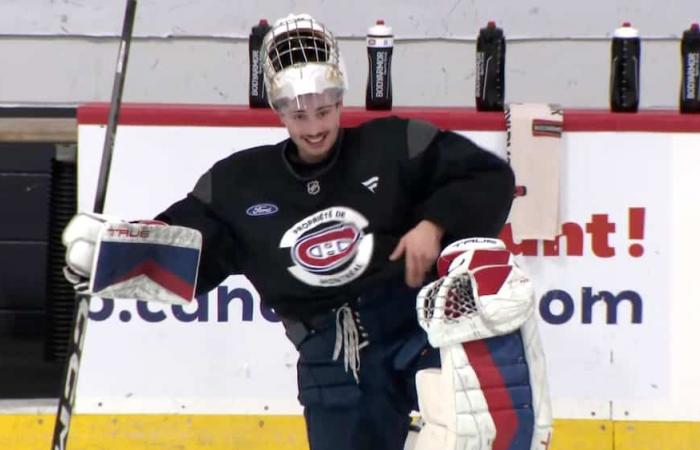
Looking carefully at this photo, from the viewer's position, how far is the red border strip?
218 inches

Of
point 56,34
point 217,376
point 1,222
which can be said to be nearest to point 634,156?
point 217,376

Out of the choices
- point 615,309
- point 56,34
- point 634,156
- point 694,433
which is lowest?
point 694,433

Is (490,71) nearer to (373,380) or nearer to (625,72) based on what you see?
(625,72)

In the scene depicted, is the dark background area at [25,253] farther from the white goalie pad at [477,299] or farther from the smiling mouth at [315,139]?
the white goalie pad at [477,299]

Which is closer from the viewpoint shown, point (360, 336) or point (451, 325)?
point (451, 325)

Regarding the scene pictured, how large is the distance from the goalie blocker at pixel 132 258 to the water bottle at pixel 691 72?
6.47ft

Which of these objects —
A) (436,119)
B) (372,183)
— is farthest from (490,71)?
(372,183)

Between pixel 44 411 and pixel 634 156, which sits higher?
pixel 634 156

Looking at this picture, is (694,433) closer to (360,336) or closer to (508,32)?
(360,336)

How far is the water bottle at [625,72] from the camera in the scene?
574cm

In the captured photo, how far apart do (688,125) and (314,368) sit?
5.32 feet

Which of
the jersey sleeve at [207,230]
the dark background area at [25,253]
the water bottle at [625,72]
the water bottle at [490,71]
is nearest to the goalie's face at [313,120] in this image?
the jersey sleeve at [207,230]

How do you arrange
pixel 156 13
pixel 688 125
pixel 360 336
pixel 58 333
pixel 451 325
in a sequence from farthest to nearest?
pixel 156 13 < pixel 58 333 < pixel 688 125 < pixel 360 336 < pixel 451 325

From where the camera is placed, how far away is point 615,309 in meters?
5.55
